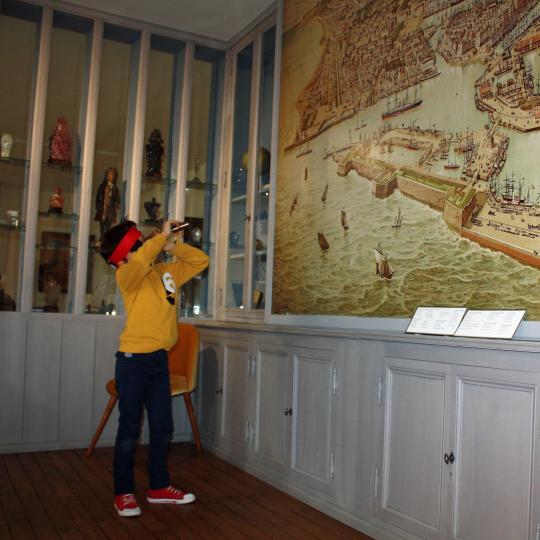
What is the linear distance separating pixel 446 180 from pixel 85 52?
322cm

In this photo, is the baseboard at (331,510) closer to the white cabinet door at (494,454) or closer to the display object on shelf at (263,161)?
the white cabinet door at (494,454)

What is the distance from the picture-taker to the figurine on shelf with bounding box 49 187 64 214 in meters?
4.99

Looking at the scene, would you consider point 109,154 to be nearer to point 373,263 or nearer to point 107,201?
point 107,201

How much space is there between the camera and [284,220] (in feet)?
14.7

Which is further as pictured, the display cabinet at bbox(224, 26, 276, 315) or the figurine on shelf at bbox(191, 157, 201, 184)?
the figurine on shelf at bbox(191, 157, 201, 184)

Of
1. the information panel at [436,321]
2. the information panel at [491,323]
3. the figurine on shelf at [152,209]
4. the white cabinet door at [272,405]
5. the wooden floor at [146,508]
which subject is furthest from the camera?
the figurine on shelf at [152,209]

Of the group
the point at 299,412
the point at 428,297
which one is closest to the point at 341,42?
the point at 428,297

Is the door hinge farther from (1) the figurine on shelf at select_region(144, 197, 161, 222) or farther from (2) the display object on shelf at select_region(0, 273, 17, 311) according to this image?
(2) the display object on shelf at select_region(0, 273, 17, 311)

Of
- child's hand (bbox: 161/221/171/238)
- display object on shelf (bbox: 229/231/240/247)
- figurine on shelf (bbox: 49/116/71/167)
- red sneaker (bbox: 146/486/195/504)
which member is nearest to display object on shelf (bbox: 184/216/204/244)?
display object on shelf (bbox: 229/231/240/247)

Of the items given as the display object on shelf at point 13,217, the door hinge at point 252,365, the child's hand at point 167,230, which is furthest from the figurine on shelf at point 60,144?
the door hinge at point 252,365

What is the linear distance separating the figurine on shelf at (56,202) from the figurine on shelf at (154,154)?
26.7 inches

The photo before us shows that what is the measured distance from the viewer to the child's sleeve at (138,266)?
11.2 ft

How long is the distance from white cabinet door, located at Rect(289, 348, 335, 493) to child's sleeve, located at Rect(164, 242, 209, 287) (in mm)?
722

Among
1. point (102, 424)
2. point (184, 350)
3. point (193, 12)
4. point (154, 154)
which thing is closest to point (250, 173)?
point (154, 154)
